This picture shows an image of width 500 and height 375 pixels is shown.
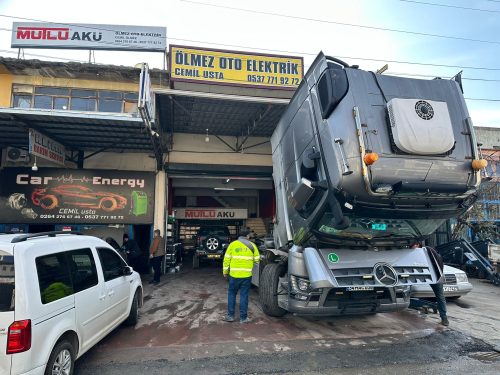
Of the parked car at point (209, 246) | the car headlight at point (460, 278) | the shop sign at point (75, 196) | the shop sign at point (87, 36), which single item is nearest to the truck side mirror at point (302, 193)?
the car headlight at point (460, 278)

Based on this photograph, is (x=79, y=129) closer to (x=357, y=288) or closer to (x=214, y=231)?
(x=214, y=231)

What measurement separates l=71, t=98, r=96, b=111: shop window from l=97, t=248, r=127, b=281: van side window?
8531 millimetres

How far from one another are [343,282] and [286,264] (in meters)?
1.33

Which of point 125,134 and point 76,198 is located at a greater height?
point 125,134

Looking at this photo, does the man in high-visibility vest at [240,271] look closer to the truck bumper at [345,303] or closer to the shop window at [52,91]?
the truck bumper at [345,303]

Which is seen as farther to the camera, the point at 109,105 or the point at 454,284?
the point at 109,105

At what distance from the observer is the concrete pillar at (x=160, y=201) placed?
12.8m

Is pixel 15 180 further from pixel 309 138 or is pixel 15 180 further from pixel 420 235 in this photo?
pixel 420 235

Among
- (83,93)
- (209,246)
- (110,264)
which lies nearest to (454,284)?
(110,264)

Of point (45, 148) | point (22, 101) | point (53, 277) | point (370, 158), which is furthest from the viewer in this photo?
point (22, 101)

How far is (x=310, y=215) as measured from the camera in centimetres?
526

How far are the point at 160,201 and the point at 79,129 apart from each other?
3.91m

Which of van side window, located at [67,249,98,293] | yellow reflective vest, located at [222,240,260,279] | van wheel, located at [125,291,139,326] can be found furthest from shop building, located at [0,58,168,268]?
van side window, located at [67,249,98,293]

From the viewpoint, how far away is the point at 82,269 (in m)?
4.31
